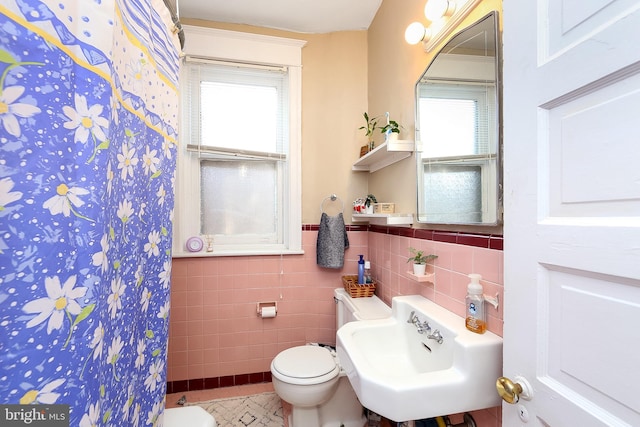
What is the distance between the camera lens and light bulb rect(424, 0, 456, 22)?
1.09 meters

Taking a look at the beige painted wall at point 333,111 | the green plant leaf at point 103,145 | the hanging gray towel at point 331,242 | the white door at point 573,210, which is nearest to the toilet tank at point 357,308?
the hanging gray towel at point 331,242

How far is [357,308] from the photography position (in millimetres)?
1604

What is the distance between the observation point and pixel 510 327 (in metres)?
0.64

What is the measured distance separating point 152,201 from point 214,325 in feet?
4.44

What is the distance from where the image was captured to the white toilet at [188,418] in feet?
3.41

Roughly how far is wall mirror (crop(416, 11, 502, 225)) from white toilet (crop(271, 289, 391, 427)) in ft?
2.44

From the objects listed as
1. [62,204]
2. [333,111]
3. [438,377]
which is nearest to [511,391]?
[438,377]

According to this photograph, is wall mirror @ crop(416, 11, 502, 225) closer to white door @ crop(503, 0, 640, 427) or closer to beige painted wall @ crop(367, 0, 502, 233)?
beige painted wall @ crop(367, 0, 502, 233)

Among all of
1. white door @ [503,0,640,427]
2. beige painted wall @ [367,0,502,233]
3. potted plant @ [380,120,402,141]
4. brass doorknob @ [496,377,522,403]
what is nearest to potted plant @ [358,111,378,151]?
beige painted wall @ [367,0,502,233]

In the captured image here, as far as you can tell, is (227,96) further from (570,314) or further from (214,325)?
(570,314)

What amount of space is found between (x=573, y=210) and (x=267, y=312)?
1.82 metres

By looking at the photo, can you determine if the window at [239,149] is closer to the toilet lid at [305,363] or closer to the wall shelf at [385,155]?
the wall shelf at [385,155]

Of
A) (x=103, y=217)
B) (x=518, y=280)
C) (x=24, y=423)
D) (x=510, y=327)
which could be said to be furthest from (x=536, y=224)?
(x=24, y=423)

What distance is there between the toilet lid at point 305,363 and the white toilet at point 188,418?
42 cm
